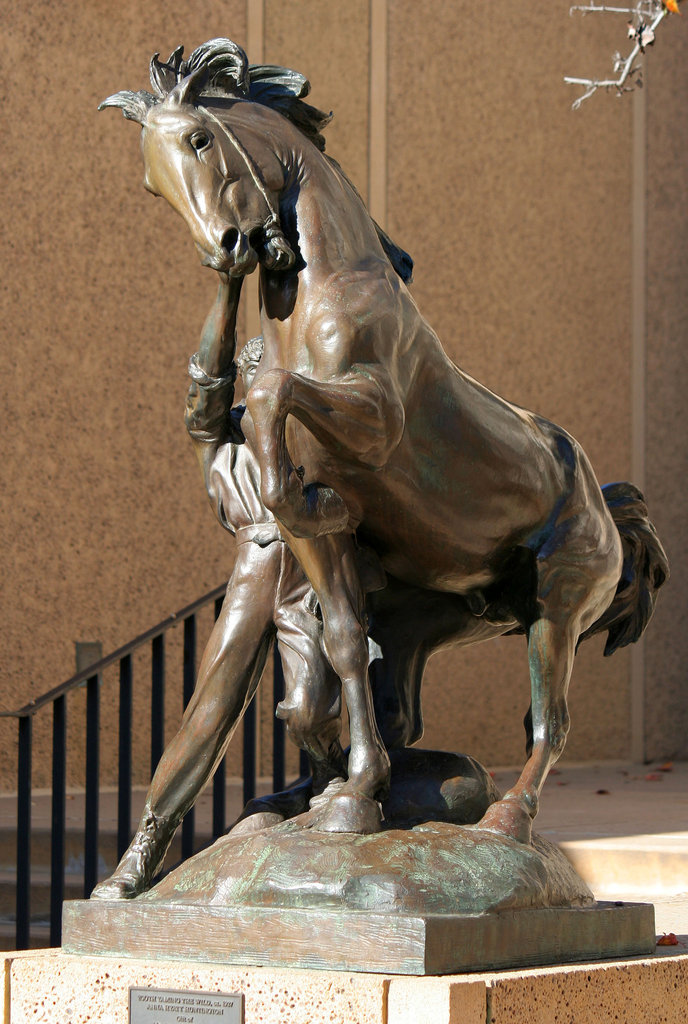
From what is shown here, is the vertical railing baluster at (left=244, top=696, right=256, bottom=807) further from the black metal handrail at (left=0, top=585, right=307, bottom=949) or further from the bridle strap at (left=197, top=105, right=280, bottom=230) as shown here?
the bridle strap at (left=197, top=105, right=280, bottom=230)

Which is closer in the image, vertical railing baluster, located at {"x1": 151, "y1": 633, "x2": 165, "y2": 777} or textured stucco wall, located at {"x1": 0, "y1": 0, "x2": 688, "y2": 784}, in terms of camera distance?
vertical railing baluster, located at {"x1": 151, "y1": 633, "x2": 165, "y2": 777}

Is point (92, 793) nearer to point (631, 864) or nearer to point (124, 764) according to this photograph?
point (124, 764)

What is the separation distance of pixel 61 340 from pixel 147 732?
6.34 feet

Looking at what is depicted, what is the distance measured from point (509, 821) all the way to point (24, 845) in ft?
8.42

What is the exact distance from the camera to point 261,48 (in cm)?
792

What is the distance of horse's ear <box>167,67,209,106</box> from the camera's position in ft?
7.48

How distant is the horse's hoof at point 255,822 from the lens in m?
2.43

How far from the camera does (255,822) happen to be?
2451 mm

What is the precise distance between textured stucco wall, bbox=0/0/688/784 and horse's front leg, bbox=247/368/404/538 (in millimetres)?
5032

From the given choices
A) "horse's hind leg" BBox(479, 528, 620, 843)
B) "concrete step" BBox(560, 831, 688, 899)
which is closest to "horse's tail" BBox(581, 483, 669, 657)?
"horse's hind leg" BBox(479, 528, 620, 843)

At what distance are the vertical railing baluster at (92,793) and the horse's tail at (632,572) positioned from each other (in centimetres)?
236

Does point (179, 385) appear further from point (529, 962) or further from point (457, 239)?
point (529, 962)

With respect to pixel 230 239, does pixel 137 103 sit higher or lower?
higher

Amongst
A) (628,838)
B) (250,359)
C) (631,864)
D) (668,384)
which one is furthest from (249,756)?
(668,384)
